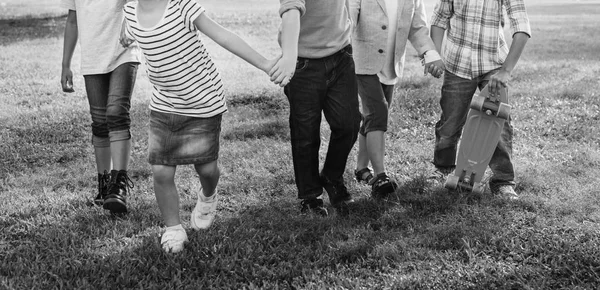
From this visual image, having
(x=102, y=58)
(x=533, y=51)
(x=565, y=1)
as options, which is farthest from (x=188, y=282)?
(x=565, y=1)

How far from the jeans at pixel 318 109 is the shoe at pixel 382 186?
0.32 m

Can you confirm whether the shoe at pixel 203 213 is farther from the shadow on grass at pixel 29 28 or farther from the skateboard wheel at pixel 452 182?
the shadow on grass at pixel 29 28

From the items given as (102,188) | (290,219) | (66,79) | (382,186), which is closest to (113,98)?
(66,79)

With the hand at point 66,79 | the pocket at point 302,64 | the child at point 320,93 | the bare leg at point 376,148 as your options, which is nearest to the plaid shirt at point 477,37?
the bare leg at point 376,148

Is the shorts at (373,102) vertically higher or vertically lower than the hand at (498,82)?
lower

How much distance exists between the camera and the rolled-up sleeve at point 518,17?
15.0ft

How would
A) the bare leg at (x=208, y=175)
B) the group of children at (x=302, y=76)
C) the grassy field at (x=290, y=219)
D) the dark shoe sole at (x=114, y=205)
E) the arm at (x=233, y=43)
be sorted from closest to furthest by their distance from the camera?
the arm at (x=233, y=43) < the grassy field at (x=290, y=219) < the group of children at (x=302, y=76) < the bare leg at (x=208, y=175) < the dark shoe sole at (x=114, y=205)

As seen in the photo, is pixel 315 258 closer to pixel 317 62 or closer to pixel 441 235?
pixel 441 235

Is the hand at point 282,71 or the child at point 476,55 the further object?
the child at point 476,55

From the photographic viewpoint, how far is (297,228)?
405 cm

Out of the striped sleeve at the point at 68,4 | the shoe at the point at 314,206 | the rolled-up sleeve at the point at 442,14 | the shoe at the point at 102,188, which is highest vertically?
the rolled-up sleeve at the point at 442,14

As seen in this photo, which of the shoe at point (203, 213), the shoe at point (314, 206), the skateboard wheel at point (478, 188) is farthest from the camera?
the skateboard wheel at point (478, 188)

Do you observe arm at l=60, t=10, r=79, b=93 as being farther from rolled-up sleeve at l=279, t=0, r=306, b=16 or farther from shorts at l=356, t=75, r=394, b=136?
shorts at l=356, t=75, r=394, b=136

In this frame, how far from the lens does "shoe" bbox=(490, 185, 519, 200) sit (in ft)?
15.1
